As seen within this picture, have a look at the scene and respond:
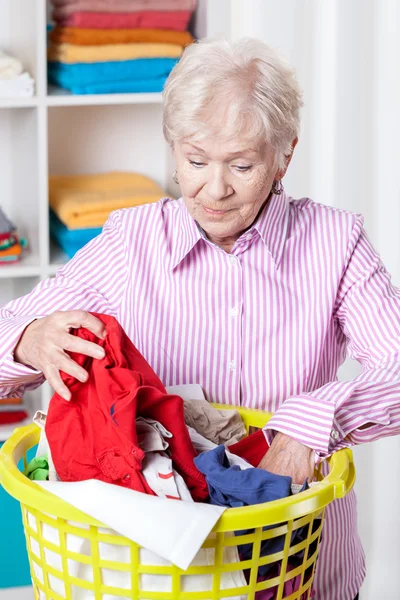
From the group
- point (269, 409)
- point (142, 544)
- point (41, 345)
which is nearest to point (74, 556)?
point (142, 544)

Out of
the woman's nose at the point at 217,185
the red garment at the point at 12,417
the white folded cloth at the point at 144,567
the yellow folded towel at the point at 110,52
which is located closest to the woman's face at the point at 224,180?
the woman's nose at the point at 217,185

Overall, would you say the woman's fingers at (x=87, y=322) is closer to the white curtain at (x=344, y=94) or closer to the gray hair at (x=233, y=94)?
the gray hair at (x=233, y=94)

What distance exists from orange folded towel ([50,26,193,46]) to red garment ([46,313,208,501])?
1495mm

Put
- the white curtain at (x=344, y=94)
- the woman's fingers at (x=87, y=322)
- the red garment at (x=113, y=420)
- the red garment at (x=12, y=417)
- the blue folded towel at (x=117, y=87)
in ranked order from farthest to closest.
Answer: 1. the red garment at (x=12, y=417)
2. the blue folded towel at (x=117, y=87)
3. the white curtain at (x=344, y=94)
4. the woman's fingers at (x=87, y=322)
5. the red garment at (x=113, y=420)

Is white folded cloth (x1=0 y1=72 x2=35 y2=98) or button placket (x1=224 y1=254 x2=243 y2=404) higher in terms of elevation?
white folded cloth (x1=0 y1=72 x2=35 y2=98)

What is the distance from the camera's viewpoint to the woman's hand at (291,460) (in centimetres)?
105

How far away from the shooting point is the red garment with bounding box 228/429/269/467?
3.65 feet

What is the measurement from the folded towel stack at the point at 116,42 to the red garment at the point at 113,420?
1480 mm

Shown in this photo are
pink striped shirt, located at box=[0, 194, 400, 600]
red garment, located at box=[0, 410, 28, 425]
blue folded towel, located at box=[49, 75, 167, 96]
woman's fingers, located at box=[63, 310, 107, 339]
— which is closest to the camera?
woman's fingers, located at box=[63, 310, 107, 339]

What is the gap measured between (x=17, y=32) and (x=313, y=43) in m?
0.82

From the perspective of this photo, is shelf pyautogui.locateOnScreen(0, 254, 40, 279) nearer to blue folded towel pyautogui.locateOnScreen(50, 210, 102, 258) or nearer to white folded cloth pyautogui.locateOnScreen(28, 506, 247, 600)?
blue folded towel pyautogui.locateOnScreen(50, 210, 102, 258)

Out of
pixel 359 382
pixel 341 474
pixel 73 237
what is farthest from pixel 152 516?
pixel 73 237

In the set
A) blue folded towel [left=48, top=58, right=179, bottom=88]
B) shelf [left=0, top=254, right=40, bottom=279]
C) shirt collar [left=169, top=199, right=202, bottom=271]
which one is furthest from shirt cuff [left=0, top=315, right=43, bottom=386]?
blue folded towel [left=48, top=58, right=179, bottom=88]

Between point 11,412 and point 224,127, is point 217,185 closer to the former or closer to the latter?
point 224,127
